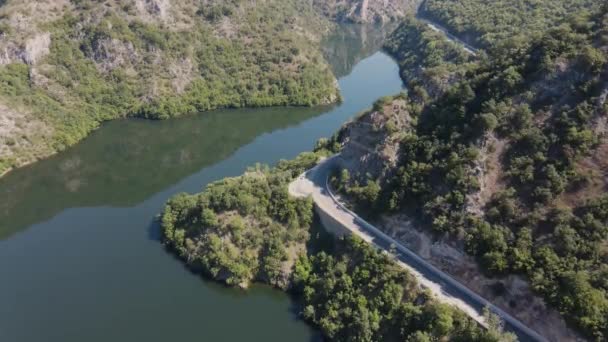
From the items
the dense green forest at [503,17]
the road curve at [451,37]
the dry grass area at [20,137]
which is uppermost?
the dense green forest at [503,17]

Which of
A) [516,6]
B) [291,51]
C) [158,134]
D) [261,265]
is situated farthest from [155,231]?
[516,6]

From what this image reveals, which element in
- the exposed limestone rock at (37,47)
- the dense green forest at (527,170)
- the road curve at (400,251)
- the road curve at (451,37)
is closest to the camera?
the dense green forest at (527,170)

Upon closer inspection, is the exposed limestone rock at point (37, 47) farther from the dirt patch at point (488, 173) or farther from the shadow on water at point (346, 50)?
the dirt patch at point (488, 173)

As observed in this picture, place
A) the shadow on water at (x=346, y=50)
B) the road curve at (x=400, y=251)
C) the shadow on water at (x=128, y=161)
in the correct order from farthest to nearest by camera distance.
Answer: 1. the shadow on water at (x=346, y=50)
2. the shadow on water at (x=128, y=161)
3. the road curve at (x=400, y=251)

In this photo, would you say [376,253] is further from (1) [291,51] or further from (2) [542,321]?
(1) [291,51]

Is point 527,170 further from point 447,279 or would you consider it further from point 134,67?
point 134,67

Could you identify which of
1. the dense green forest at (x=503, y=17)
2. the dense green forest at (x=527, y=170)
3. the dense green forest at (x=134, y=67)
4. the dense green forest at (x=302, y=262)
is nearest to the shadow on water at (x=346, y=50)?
the dense green forest at (x=134, y=67)

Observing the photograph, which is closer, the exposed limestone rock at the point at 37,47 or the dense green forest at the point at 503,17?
the exposed limestone rock at the point at 37,47
